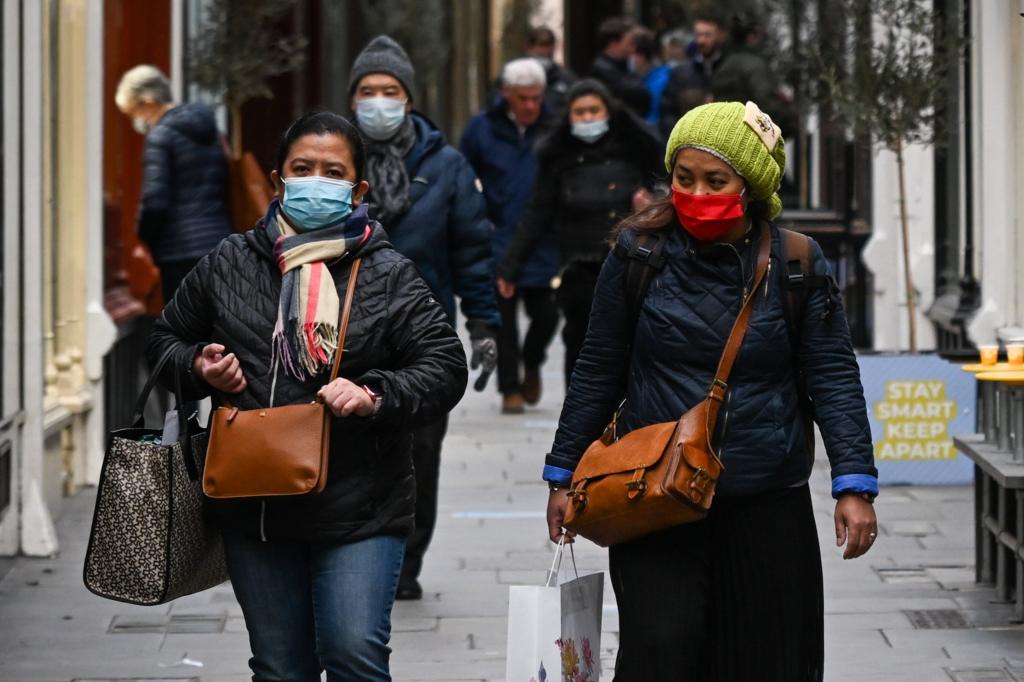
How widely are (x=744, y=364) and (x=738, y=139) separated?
465 millimetres

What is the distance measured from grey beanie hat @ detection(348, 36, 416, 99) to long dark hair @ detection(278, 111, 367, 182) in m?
2.26

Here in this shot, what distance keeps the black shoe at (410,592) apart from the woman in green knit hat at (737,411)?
2.93 meters

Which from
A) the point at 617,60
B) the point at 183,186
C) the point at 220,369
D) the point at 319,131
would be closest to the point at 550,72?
the point at 617,60

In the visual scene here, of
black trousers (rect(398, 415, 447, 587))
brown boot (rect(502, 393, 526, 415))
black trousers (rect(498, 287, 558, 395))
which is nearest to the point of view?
black trousers (rect(398, 415, 447, 587))

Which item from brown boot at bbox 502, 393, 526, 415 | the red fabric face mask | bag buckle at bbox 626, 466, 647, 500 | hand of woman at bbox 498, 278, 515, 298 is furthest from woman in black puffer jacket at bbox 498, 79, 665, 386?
bag buckle at bbox 626, 466, 647, 500

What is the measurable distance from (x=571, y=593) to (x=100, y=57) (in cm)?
650

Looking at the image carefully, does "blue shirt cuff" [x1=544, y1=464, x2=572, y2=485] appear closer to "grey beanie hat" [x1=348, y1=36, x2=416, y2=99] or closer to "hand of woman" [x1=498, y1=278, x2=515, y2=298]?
"grey beanie hat" [x1=348, y1=36, x2=416, y2=99]

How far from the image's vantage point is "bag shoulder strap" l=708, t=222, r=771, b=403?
4.28 meters

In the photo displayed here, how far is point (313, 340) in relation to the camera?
4.23m

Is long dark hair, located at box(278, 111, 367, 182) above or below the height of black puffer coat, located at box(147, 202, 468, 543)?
above

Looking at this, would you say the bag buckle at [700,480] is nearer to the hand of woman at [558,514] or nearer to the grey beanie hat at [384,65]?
the hand of woman at [558,514]

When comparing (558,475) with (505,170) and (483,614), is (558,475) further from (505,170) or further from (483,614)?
(505,170)

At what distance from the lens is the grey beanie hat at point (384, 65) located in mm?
6832

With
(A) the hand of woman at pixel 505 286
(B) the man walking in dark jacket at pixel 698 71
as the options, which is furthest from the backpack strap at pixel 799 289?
(B) the man walking in dark jacket at pixel 698 71
